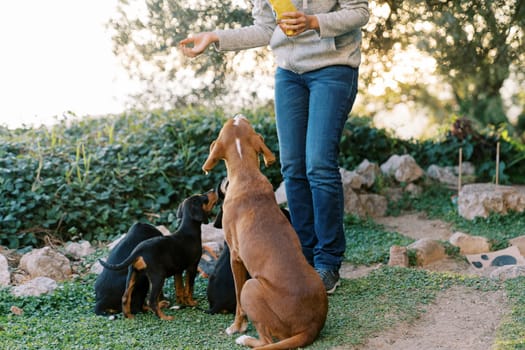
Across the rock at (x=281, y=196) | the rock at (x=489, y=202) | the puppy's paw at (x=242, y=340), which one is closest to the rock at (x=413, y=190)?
the rock at (x=489, y=202)

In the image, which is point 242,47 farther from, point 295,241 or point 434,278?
point 434,278

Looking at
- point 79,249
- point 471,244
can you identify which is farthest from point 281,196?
point 79,249

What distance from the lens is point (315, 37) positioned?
187 inches

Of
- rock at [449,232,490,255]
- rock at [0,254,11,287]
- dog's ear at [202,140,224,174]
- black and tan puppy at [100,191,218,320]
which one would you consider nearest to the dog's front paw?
black and tan puppy at [100,191,218,320]

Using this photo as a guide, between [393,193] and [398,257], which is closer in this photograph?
[398,257]

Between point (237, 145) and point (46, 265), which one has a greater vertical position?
point (237, 145)

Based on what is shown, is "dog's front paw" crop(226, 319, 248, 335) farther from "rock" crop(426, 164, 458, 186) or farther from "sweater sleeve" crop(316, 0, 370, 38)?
"rock" crop(426, 164, 458, 186)

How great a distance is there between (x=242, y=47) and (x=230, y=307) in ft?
6.29

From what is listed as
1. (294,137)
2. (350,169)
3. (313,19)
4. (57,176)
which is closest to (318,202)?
(294,137)

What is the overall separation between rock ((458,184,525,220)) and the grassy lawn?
2583 millimetres

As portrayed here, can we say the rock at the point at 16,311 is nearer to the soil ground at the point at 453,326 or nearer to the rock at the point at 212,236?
the rock at the point at 212,236

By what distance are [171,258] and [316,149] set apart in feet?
4.10

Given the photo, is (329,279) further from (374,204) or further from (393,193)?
(393,193)

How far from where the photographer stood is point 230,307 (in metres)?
4.59
